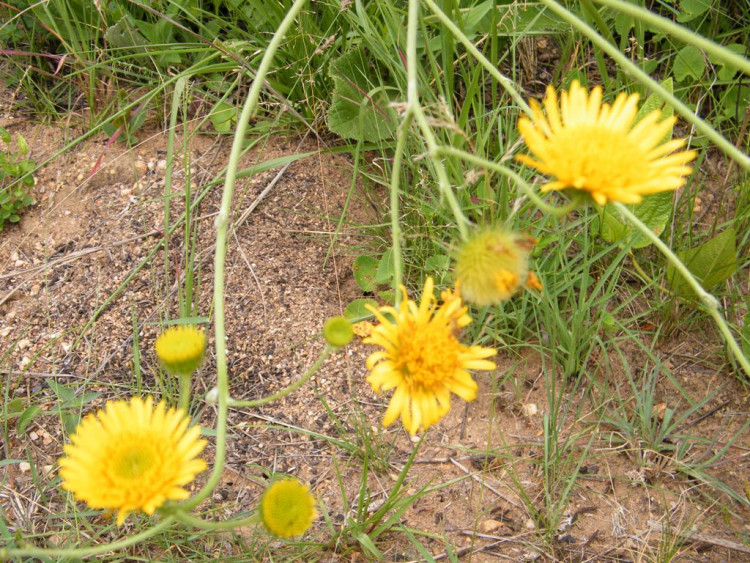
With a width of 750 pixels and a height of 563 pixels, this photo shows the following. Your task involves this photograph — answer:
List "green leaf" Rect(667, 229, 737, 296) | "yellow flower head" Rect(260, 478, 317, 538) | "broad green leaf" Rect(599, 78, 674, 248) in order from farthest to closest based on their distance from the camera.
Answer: "broad green leaf" Rect(599, 78, 674, 248) < "green leaf" Rect(667, 229, 737, 296) < "yellow flower head" Rect(260, 478, 317, 538)

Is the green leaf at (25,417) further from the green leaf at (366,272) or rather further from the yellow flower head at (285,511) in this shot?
the green leaf at (366,272)

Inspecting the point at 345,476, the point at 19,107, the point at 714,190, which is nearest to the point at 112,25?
the point at 19,107

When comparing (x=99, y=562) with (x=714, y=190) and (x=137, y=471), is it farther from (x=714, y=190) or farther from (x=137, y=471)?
(x=714, y=190)

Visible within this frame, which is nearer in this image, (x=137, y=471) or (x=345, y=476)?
(x=137, y=471)

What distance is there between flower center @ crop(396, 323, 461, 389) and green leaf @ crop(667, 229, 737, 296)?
1073mm

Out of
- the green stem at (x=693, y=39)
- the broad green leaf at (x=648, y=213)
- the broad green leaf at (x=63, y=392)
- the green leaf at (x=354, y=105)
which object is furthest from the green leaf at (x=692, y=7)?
the broad green leaf at (x=63, y=392)

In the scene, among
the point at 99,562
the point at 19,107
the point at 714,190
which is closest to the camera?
the point at 99,562

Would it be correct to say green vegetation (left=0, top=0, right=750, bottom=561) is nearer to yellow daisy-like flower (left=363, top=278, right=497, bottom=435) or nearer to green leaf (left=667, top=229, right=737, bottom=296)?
green leaf (left=667, top=229, right=737, bottom=296)

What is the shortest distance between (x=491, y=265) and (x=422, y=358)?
0.86 ft

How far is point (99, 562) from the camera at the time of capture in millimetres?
1825

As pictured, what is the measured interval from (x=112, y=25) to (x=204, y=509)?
1.92m

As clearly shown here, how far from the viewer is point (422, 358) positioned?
1.51 meters

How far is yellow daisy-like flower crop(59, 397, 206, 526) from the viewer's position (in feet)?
4.24

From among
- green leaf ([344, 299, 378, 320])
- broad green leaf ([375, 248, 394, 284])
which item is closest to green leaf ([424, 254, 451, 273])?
broad green leaf ([375, 248, 394, 284])
